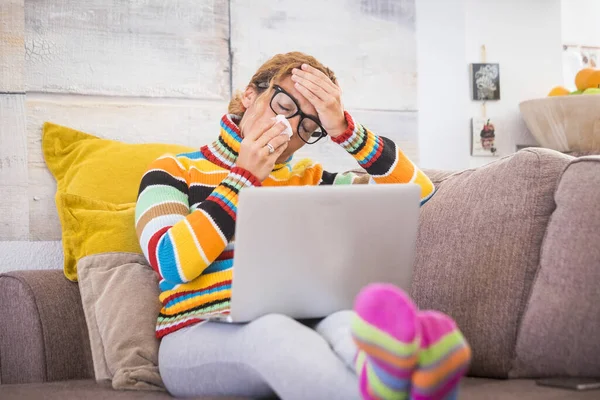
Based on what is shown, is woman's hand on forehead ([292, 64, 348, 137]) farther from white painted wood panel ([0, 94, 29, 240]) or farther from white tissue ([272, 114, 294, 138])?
white painted wood panel ([0, 94, 29, 240])

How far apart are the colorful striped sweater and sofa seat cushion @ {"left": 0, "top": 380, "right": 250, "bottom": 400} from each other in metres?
0.16

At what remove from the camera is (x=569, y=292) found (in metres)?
1.27

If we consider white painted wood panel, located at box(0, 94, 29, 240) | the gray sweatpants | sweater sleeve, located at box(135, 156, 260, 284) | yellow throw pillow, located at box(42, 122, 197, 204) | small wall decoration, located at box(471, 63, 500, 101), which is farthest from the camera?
small wall decoration, located at box(471, 63, 500, 101)

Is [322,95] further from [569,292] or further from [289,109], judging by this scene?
[569,292]

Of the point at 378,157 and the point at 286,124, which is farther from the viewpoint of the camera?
the point at 378,157

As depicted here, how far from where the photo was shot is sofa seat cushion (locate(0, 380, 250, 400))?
4.36 feet

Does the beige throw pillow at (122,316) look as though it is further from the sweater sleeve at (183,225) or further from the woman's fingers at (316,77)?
the woman's fingers at (316,77)

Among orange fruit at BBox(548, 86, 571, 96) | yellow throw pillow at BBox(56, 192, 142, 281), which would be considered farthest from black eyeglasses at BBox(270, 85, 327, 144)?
orange fruit at BBox(548, 86, 571, 96)

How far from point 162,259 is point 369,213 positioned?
1.49ft

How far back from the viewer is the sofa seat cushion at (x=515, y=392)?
1.17 metres

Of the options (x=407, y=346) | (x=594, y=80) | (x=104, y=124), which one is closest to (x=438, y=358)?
(x=407, y=346)

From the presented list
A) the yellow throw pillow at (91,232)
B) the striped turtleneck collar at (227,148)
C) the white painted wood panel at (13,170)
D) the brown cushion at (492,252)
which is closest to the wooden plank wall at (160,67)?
the white painted wood panel at (13,170)

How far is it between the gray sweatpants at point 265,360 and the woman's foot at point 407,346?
18cm

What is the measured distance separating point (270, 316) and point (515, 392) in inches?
17.8
